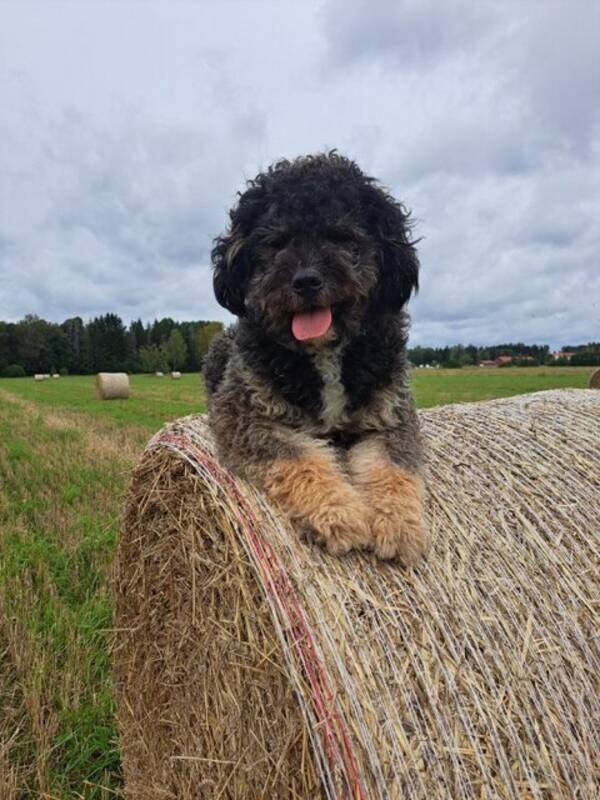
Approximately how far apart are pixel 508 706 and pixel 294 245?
2100 millimetres

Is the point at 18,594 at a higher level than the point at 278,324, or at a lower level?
lower

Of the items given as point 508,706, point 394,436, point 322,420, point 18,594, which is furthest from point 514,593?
point 18,594

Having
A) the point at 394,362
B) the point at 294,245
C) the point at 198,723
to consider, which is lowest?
the point at 198,723

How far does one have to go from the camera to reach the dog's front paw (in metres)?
2.71

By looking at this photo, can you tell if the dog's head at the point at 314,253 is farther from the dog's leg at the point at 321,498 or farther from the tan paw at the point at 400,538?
the tan paw at the point at 400,538

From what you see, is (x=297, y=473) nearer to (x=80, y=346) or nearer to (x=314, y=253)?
(x=314, y=253)

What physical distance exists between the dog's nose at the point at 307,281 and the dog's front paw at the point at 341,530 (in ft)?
3.13

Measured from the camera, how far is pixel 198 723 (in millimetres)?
3533

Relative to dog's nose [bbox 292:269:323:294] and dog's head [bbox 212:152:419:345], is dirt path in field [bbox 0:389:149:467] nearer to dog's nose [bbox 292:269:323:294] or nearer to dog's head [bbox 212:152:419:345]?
dog's head [bbox 212:152:419:345]

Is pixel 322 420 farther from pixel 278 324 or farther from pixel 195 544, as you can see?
pixel 195 544

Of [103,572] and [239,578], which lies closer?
[239,578]

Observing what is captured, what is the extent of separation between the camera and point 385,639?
8.17ft

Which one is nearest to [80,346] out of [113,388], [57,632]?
[113,388]

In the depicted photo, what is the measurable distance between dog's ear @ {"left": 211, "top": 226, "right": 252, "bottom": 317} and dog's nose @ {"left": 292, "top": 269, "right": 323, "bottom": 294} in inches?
20.7
